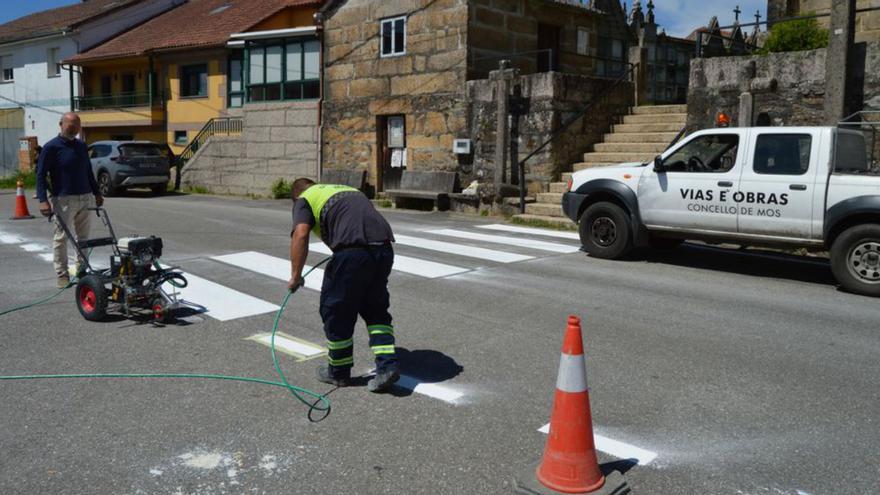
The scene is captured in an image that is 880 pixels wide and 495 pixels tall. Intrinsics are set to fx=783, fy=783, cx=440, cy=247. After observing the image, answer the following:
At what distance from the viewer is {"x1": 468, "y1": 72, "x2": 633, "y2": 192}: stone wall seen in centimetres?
1692

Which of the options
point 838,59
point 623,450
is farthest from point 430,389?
point 838,59

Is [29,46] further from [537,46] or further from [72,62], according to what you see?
[537,46]

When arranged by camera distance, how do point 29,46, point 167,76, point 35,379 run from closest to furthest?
point 35,379, point 167,76, point 29,46

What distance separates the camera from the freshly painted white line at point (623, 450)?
4.23 m

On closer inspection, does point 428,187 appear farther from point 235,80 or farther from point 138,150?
point 235,80

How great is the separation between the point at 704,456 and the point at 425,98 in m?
16.2

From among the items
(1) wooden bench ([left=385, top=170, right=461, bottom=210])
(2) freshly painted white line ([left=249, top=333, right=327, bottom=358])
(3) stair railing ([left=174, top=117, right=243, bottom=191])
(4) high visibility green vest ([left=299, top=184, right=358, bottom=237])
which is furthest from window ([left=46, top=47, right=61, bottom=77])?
(4) high visibility green vest ([left=299, top=184, right=358, bottom=237])

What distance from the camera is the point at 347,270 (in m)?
5.19

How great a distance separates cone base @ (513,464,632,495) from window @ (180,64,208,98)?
3099cm

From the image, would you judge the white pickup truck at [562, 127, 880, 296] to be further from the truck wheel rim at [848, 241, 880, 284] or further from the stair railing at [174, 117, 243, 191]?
the stair railing at [174, 117, 243, 191]

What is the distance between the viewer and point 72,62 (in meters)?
37.2

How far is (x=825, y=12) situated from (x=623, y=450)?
17182 millimetres

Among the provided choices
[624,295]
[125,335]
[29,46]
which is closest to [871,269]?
[624,295]

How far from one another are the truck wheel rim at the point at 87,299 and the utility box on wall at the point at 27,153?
33.7m
